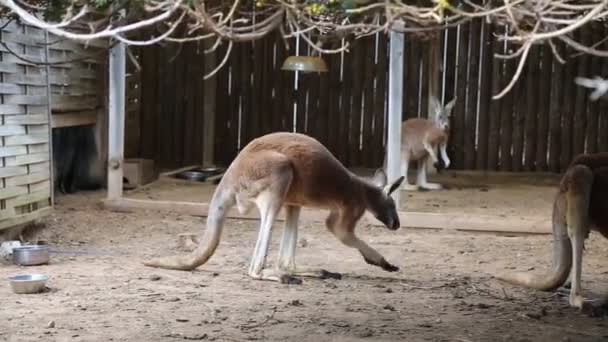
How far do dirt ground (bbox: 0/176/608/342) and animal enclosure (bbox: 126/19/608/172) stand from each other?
164 inches

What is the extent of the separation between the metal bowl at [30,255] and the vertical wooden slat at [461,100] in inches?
274

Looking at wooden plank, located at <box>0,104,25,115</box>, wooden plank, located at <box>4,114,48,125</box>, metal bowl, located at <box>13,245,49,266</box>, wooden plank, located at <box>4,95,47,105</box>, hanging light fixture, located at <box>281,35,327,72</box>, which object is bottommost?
metal bowl, located at <box>13,245,49,266</box>

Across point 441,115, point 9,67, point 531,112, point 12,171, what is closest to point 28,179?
point 12,171

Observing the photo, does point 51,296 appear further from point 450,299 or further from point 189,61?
point 189,61

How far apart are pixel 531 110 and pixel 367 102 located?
2.25 metres

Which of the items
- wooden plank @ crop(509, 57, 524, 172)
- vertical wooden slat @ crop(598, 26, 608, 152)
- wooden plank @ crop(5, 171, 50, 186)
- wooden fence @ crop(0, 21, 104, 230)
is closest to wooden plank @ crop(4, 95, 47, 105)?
wooden fence @ crop(0, 21, 104, 230)

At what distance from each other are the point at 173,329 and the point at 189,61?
26.0 ft

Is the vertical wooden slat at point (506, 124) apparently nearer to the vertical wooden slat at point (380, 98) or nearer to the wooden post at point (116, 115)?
the vertical wooden slat at point (380, 98)

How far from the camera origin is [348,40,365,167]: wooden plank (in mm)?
11719

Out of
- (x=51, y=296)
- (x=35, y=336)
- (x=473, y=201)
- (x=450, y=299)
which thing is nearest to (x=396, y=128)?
(x=473, y=201)

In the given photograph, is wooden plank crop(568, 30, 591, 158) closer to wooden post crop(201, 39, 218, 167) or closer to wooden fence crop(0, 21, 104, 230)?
wooden post crop(201, 39, 218, 167)

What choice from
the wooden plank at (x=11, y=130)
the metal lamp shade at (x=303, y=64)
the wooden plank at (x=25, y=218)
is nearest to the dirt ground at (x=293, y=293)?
the wooden plank at (x=25, y=218)

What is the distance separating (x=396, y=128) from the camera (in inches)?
308

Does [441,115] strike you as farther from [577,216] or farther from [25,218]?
[577,216]
